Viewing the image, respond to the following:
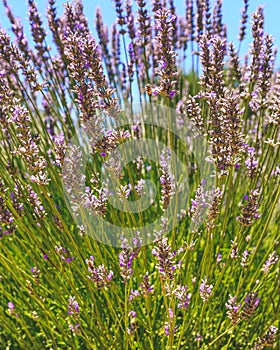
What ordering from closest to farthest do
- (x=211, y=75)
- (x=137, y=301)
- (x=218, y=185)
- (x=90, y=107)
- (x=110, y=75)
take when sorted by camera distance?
(x=90, y=107) < (x=218, y=185) < (x=211, y=75) < (x=137, y=301) < (x=110, y=75)

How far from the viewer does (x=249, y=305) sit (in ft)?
5.82

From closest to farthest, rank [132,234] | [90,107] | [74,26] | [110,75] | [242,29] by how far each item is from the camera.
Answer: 1. [90,107]
2. [132,234]
3. [74,26]
4. [242,29]
5. [110,75]

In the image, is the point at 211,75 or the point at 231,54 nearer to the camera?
the point at 211,75

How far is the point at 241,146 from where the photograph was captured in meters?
1.53

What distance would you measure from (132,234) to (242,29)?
1675 mm

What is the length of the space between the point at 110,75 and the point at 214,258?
1690 mm

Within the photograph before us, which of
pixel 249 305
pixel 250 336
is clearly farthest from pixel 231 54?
pixel 250 336

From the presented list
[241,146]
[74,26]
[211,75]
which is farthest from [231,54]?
[241,146]

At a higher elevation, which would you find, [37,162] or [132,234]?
[37,162]

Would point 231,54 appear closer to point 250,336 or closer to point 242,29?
point 242,29

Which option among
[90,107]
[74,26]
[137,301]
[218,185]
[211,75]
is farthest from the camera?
[137,301]

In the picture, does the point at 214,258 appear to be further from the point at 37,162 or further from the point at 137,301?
the point at 37,162

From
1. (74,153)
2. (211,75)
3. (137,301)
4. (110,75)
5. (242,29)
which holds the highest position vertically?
(110,75)

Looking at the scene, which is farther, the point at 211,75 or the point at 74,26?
the point at 74,26
